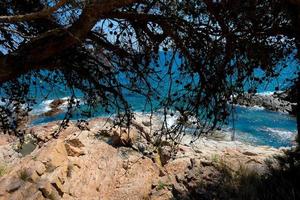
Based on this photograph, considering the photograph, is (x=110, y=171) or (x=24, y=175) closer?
(x=24, y=175)

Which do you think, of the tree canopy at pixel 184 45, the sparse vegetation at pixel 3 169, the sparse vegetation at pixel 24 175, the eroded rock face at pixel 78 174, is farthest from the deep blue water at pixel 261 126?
the tree canopy at pixel 184 45

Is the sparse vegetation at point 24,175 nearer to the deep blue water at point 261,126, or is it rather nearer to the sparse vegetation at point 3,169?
the sparse vegetation at point 3,169

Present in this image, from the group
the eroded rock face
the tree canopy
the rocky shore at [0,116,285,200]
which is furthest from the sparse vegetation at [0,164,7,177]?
the tree canopy

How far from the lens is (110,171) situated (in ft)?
41.8

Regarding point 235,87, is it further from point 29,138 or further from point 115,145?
point 29,138

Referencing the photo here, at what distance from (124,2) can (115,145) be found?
1053 centimetres

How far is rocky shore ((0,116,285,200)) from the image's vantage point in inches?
428

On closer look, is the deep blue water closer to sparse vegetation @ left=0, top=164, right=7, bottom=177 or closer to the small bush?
sparse vegetation @ left=0, top=164, right=7, bottom=177

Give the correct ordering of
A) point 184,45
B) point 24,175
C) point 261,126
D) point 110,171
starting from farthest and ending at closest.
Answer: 1. point 261,126
2. point 110,171
3. point 24,175
4. point 184,45

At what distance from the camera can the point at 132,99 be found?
1521 inches

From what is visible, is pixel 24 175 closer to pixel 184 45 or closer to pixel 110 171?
pixel 110 171

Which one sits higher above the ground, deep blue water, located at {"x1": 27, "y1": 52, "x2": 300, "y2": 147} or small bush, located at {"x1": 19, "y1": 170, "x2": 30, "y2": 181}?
deep blue water, located at {"x1": 27, "y1": 52, "x2": 300, "y2": 147}

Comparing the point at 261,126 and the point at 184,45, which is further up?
the point at 184,45

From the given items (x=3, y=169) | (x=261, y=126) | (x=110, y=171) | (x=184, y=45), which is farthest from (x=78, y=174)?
(x=261, y=126)
